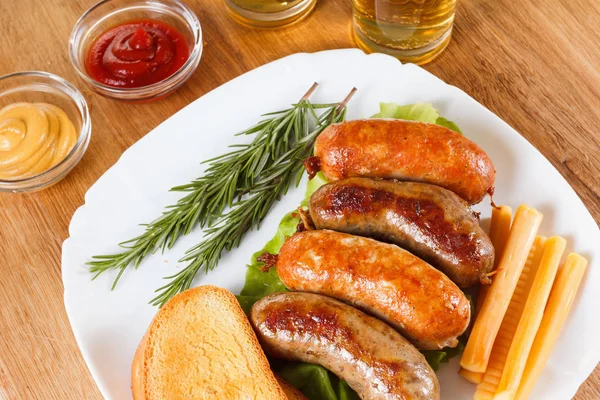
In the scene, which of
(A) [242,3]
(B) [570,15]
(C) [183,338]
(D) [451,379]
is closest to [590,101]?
(B) [570,15]

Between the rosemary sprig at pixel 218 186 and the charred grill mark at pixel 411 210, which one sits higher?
the charred grill mark at pixel 411 210

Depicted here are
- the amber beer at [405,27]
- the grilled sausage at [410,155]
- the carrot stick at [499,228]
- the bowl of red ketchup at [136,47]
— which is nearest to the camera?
the grilled sausage at [410,155]

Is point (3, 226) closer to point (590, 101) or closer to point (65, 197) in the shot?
point (65, 197)

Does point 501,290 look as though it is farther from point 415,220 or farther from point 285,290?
point 285,290

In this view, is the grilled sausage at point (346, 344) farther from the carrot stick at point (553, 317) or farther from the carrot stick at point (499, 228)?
the carrot stick at point (499, 228)

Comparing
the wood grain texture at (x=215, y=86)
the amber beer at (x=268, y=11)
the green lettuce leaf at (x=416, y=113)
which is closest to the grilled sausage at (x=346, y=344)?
the wood grain texture at (x=215, y=86)

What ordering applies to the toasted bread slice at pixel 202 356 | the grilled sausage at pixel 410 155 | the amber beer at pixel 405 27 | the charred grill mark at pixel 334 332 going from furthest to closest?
1. the amber beer at pixel 405 27
2. the grilled sausage at pixel 410 155
3. the toasted bread slice at pixel 202 356
4. the charred grill mark at pixel 334 332

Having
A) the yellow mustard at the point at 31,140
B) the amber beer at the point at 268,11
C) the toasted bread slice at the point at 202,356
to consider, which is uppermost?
the amber beer at the point at 268,11
